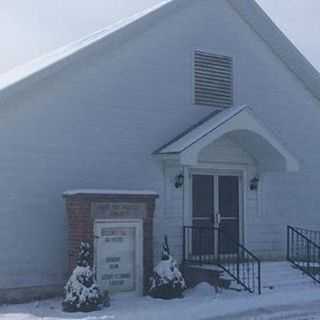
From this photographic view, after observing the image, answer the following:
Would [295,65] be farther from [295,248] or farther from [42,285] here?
[42,285]

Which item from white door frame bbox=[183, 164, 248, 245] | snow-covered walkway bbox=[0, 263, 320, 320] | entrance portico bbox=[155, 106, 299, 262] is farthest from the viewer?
white door frame bbox=[183, 164, 248, 245]

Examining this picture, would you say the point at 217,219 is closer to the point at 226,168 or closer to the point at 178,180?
the point at 226,168

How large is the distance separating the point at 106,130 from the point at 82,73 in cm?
135

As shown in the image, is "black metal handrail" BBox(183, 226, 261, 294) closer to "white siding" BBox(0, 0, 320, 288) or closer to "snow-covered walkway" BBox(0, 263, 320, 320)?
"white siding" BBox(0, 0, 320, 288)

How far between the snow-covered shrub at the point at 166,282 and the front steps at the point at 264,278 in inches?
37.7

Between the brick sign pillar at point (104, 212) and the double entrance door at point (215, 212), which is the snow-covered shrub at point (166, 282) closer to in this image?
the brick sign pillar at point (104, 212)

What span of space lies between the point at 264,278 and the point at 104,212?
4.07 metres

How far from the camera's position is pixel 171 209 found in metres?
15.9

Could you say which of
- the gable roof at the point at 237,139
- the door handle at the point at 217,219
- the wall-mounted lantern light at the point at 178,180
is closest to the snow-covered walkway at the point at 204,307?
the door handle at the point at 217,219

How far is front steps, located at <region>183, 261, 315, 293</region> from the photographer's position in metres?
14.5

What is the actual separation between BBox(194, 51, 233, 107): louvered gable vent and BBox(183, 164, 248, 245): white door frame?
1600 mm

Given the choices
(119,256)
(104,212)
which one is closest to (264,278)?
(119,256)

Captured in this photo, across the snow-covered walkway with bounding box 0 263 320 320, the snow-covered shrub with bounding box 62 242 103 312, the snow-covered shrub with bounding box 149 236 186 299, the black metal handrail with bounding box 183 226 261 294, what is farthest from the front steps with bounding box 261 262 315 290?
the snow-covered shrub with bounding box 62 242 103 312

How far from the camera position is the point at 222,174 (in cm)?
1702
